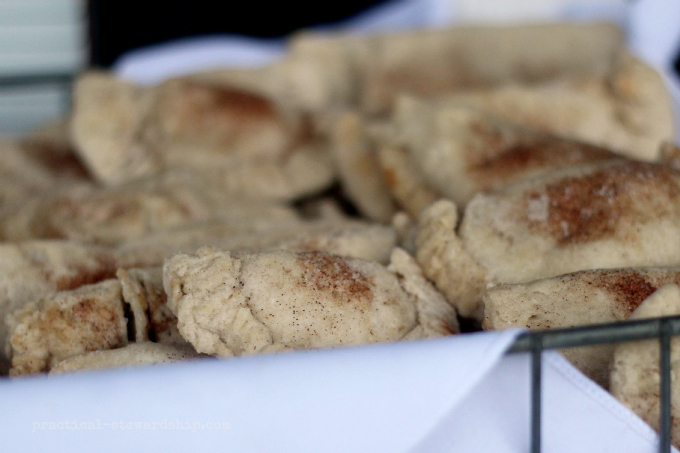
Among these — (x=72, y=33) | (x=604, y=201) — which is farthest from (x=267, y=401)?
(x=72, y=33)

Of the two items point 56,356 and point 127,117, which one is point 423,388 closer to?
point 56,356

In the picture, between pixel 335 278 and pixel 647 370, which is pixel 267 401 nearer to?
pixel 335 278

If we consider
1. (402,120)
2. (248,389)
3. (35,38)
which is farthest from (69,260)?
(35,38)

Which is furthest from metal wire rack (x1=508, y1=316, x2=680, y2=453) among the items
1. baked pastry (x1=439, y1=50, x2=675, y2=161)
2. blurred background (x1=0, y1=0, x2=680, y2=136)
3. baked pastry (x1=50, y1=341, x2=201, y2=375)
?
blurred background (x1=0, y1=0, x2=680, y2=136)

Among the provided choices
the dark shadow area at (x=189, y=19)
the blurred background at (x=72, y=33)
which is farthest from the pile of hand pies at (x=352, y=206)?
the dark shadow area at (x=189, y=19)

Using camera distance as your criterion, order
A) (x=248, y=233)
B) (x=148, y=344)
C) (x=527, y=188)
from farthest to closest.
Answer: (x=248, y=233) → (x=527, y=188) → (x=148, y=344)

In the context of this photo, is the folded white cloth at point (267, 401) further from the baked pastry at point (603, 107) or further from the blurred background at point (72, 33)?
the blurred background at point (72, 33)
